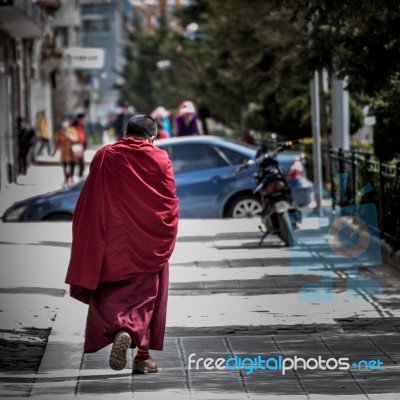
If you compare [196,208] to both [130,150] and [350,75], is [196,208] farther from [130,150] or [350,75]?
[130,150]

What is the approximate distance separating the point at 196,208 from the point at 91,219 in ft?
41.1

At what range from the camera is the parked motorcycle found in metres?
17.7

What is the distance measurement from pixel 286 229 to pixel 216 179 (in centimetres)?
413

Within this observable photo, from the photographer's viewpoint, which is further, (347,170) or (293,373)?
(347,170)

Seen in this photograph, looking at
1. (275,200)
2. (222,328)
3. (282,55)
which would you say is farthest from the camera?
(282,55)

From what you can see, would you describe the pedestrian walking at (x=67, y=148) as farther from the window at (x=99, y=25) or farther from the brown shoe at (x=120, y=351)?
the window at (x=99, y=25)

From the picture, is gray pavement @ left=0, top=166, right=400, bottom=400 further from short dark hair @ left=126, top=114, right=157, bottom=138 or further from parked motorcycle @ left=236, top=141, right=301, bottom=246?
short dark hair @ left=126, top=114, right=157, bottom=138

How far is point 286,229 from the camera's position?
1755 cm

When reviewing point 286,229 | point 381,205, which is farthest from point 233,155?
point 381,205

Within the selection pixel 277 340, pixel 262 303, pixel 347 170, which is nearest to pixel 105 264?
pixel 277 340

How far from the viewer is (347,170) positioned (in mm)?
20219

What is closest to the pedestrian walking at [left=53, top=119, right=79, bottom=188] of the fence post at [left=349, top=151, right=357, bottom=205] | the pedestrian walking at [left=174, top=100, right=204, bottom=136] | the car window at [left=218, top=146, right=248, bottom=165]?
the pedestrian walking at [left=174, top=100, right=204, bottom=136]

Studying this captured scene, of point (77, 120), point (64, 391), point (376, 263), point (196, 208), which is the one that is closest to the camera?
point (64, 391)

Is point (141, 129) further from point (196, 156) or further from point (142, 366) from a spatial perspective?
point (196, 156)
